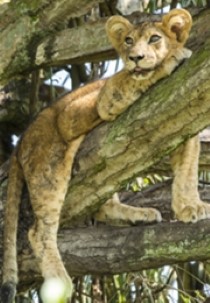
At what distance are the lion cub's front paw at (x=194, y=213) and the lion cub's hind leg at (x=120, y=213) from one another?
297 millimetres

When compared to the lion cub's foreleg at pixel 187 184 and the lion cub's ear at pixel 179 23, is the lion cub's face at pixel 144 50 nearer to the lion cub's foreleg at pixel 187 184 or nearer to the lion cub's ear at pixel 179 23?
the lion cub's ear at pixel 179 23

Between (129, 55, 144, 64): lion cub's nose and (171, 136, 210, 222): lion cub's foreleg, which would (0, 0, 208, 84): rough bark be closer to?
(129, 55, 144, 64): lion cub's nose

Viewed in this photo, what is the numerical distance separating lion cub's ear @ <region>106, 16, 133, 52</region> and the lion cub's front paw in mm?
948

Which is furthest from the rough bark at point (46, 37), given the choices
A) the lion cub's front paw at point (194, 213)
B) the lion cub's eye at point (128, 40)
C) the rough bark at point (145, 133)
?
the lion cub's front paw at point (194, 213)

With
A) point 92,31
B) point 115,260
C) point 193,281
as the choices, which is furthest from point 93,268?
point 193,281

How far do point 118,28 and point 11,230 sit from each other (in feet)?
4.10

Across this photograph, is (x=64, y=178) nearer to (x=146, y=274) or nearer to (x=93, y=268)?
(x=93, y=268)

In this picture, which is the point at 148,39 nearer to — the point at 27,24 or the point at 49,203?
the point at 27,24

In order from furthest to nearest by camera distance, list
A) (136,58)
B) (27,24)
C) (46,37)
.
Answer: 1. (46,37)
2. (27,24)
3. (136,58)

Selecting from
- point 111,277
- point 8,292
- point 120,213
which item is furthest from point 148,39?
point 111,277

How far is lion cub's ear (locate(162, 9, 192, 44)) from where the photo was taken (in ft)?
17.9

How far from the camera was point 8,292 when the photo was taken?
5504 mm

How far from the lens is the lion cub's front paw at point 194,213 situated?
18.2 feet

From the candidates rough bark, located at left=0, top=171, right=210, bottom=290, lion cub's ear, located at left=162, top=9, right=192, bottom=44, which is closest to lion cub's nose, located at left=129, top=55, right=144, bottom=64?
lion cub's ear, located at left=162, top=9, right=192, bottom=44
